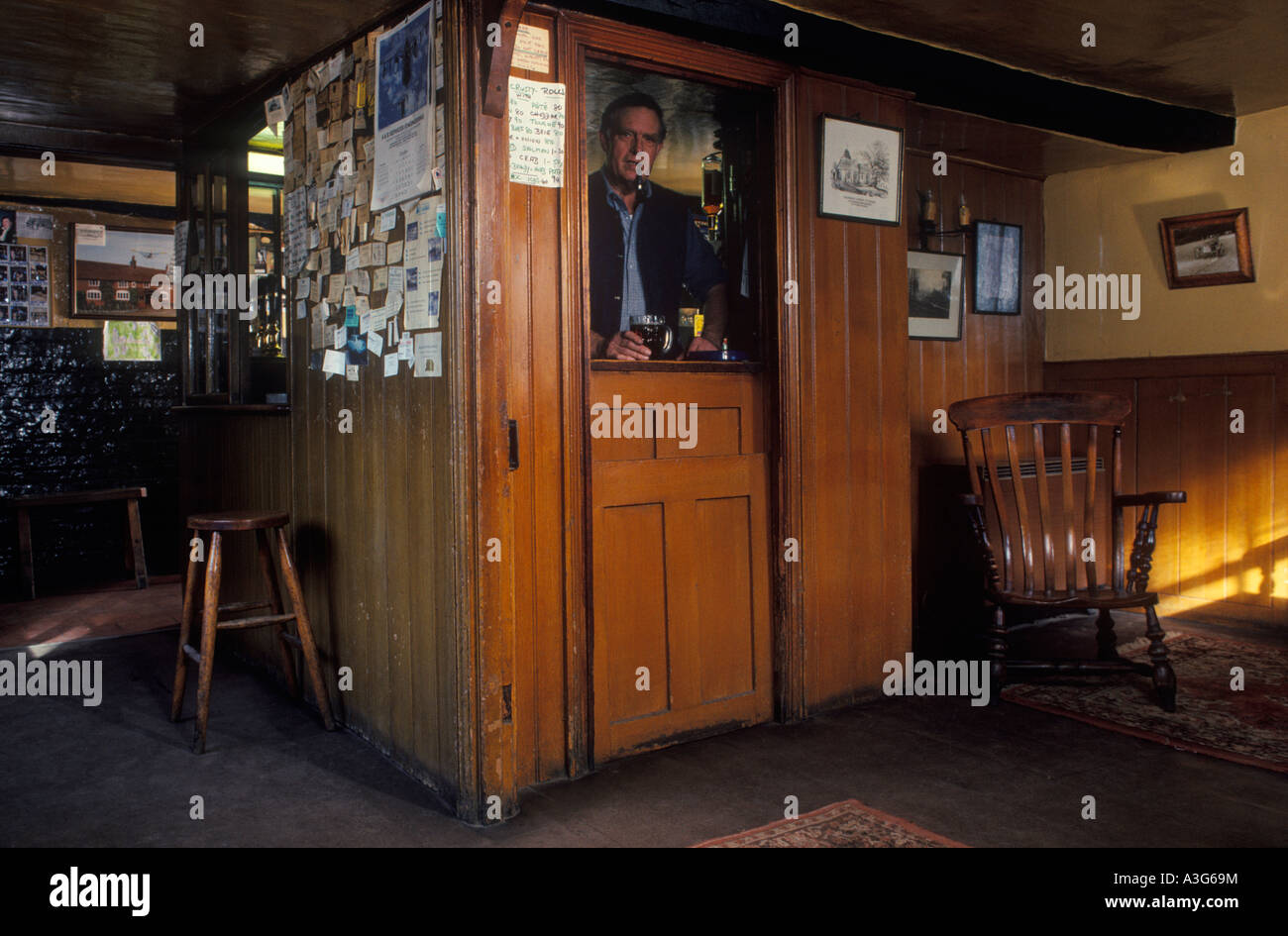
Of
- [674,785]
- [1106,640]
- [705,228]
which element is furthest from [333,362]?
[1106,640]

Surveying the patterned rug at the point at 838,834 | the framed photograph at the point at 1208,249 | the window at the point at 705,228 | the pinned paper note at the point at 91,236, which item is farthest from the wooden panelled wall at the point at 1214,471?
the pinned paper note at the point at 91,236

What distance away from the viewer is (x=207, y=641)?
10.4 ft

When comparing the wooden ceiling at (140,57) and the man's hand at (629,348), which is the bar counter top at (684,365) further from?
the wooden ceiling at (140,57)

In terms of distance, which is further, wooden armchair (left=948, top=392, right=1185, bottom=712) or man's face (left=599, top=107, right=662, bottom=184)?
man's face (left=599, top=107, right=662, bottom=184)

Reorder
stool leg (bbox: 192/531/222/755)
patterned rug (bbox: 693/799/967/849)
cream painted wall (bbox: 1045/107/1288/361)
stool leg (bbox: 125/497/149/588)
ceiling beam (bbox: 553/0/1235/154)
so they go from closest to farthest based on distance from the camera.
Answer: patterned rug (bbox: 693/799/967/849) → ceiling beam (bbox: 553/0/1235/154) → stool leg (bbox: 192/531/222/755) → cream painted wall (bbox: 1045/107/1288/361) → stool leg (bbox: 125/497/149/588)

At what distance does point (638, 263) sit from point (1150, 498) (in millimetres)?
2042

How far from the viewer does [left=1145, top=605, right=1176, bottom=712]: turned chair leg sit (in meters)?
3.40

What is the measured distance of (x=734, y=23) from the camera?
3.08 meters

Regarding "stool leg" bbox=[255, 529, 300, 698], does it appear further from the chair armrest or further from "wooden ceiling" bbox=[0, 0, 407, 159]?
the chair armrest

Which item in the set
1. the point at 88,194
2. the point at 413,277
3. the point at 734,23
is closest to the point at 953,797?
the point at 413,277

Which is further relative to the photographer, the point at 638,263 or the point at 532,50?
the point at 638,263

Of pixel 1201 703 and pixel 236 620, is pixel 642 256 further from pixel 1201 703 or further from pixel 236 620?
pixel 1201 703

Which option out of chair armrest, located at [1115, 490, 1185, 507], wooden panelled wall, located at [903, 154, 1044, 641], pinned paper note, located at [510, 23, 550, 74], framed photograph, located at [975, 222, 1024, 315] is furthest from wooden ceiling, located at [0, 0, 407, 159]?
framed photograph, located at [975, 222, 1024, 315]

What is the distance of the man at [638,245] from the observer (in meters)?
3.58
